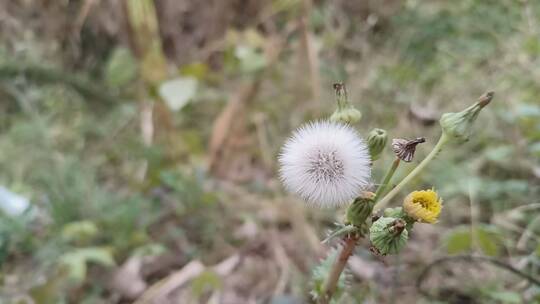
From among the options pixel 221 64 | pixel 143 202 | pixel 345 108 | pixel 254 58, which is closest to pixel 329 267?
pixel 345 108

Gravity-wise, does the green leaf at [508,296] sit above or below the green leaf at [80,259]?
below

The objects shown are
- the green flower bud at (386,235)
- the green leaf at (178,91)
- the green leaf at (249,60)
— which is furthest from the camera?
the green leaf at (249,60)

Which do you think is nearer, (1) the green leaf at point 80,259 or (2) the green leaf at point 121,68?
(1) the green leaf at point 80,259

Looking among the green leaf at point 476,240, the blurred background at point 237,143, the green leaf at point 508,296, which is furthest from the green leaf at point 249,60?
the green leaf at point 508,296

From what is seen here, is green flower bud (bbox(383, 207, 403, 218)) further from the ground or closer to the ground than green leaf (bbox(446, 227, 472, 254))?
closer to the ground

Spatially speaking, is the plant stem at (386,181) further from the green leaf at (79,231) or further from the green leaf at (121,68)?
the green leaf at (121,68)

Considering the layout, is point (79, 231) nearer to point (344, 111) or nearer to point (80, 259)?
point (80, 259)

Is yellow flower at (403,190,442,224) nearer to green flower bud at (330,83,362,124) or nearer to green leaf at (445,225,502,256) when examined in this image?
green flower bud at (330,83,362,124)

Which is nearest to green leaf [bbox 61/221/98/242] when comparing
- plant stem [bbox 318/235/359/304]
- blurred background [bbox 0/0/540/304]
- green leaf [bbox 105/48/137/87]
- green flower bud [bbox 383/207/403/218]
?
blurred background [bbox 0/0/540/304]

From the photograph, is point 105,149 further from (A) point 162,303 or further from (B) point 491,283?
(B) point 491,283
